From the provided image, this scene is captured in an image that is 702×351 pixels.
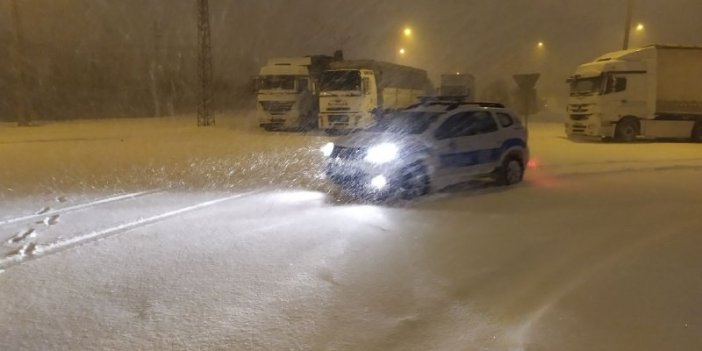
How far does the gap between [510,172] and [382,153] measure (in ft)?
10.5

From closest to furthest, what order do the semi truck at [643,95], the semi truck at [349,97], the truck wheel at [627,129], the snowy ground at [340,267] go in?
the snowy ground at [340,267], the semi truck at [643,95], the truck wheel at [627,129], the semi truck at [349,97]

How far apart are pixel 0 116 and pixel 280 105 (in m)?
22.6

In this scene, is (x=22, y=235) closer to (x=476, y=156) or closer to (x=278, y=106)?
(x=476, y=156)

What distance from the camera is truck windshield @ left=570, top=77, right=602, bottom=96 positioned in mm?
24203

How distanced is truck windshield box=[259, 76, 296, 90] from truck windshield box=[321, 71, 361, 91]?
2.05m

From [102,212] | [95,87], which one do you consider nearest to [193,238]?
[102,212]

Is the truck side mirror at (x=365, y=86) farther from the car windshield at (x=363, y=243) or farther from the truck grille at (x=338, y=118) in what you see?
the car windshield at (x=363, y=243)

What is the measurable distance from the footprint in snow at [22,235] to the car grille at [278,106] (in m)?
20.8

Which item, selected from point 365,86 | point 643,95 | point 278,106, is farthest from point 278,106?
point 643,95

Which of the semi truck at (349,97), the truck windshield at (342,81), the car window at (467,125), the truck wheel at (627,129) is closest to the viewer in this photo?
the car window at (467,125)

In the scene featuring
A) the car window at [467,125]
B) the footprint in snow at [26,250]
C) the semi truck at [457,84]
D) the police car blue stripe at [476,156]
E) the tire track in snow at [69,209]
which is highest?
the semi truck at [457,84]

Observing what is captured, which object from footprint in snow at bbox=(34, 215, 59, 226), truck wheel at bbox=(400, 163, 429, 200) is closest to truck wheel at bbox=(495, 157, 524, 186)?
truck wheel at bbox=(400, 163, 429, 200)

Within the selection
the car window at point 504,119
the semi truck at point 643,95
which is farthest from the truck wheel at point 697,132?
the car window at point 504,119

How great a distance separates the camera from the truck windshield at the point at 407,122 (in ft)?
36.2
